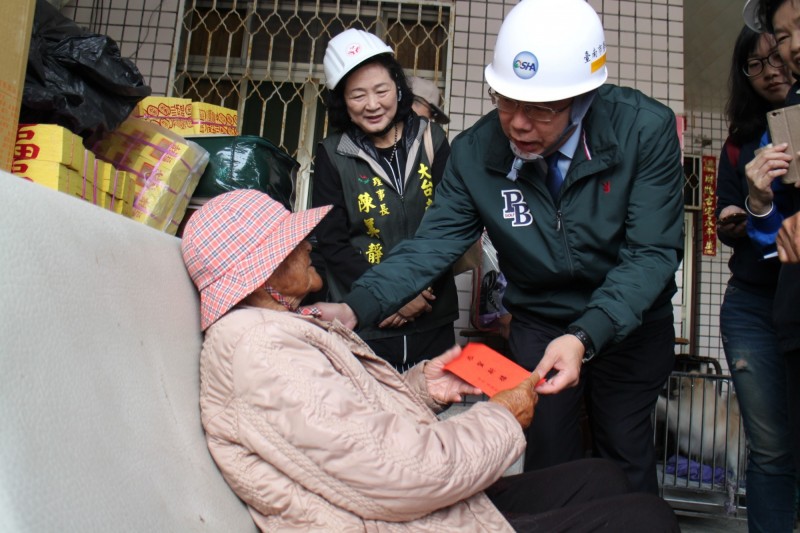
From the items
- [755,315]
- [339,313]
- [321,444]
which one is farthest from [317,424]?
[755,315]

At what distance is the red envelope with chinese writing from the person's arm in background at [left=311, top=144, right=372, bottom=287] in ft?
2.77

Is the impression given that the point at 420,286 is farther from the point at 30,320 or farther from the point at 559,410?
the point at 30,320

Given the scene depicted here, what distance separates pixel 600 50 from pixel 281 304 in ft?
3.59

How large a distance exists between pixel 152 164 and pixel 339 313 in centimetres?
87

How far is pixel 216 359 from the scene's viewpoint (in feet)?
3.96

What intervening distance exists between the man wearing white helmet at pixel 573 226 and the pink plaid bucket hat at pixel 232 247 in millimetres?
442

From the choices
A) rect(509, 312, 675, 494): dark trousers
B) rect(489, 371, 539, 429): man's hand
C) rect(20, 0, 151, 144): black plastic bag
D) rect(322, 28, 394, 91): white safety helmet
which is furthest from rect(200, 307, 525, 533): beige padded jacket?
rect(322, 28, 394, 91): white safety helmet

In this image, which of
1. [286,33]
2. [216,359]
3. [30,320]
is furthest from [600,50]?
[286,33]

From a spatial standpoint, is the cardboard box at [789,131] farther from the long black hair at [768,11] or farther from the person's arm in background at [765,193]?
the long black hair at [768,11]

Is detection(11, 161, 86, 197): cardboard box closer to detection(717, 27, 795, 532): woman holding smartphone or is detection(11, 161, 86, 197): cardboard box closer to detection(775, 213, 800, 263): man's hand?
detection(775, 213, 800, 263): man's hand

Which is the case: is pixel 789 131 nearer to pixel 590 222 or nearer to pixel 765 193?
pixel 765 193

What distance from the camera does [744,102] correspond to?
2209 mm

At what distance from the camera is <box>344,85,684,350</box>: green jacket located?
1842 millimetres

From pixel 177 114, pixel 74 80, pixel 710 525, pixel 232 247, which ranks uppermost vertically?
pixel 177 114
